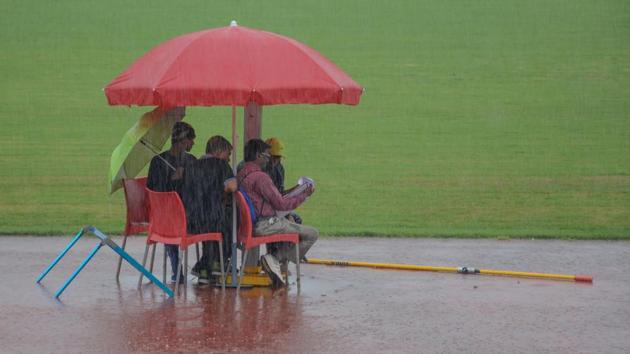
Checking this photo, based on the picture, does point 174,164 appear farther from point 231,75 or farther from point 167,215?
point 231,75

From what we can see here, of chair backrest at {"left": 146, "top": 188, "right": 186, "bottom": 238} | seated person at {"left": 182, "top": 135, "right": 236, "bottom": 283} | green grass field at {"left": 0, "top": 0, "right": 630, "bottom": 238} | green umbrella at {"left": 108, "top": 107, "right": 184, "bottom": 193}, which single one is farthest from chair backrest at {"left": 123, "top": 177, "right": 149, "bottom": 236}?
green grass field at {"left": 0, "top": 0, "right": 630, "bottom": 238}

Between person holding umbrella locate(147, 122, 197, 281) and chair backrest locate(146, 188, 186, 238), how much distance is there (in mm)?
414

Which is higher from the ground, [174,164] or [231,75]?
[231,75]

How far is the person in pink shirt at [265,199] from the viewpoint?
36.9ft

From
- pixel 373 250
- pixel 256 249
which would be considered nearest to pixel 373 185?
pixel 373 250

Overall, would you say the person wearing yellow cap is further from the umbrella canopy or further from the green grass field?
Answer: the green grass field

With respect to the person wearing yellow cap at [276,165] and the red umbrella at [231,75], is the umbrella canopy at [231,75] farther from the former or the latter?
the person wearing yellow cap at [276,165]

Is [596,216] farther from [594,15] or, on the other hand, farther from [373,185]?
[594,15]

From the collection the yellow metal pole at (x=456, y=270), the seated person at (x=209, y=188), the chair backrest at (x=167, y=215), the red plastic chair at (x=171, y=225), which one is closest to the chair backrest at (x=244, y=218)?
the seated person at (x=209, y=188)

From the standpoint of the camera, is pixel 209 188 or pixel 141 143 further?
pixel 141 143

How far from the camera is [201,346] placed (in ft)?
29.3

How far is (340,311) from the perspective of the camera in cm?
1034

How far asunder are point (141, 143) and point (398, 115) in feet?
62.8

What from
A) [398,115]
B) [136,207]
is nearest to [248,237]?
[136,207]
